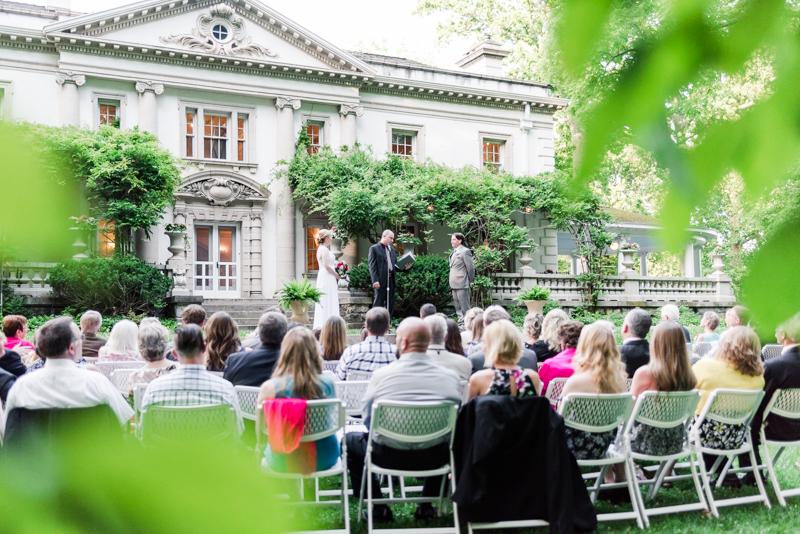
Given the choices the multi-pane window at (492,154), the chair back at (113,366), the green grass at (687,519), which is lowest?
the green grass at (687,519)

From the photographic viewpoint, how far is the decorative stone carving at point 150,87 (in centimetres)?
2081

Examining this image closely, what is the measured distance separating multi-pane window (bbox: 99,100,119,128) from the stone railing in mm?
11978

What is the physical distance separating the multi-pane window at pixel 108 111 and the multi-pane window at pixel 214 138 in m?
2.53

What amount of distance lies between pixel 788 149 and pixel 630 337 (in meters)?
6.69

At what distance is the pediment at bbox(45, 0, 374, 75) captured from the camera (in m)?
20.1

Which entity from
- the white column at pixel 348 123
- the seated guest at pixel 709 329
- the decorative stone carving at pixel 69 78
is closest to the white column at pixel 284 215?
the white column at pixel 348 123

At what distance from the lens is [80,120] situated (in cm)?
2014

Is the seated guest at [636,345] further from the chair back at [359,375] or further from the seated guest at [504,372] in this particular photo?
the chair back at [359,375]

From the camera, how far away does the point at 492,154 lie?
2628cm

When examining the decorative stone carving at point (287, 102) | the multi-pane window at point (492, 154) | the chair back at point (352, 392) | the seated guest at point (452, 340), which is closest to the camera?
Answer: the chair back at point (352, 392)

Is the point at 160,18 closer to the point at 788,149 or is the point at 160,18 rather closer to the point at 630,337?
the point at 630,337

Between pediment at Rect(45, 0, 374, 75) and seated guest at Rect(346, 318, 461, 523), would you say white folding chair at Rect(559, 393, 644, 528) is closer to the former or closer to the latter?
seated guest at Rect(346, 318, 461, 523)

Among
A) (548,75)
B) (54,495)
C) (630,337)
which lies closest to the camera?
(54,495)

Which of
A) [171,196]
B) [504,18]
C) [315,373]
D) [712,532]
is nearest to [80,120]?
[171,196]
